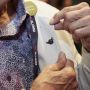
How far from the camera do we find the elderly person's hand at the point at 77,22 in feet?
3.26

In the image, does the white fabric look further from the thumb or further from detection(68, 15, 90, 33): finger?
detection(68, 15, 90, 33): finger

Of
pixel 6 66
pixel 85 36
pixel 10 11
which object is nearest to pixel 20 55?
pixel 6 66

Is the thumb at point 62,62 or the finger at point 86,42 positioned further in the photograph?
the thumb at point 62,62

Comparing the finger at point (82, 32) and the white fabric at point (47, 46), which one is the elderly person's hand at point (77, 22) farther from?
the white fabric at point (47, 46)

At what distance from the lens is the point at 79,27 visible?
39.3 inches

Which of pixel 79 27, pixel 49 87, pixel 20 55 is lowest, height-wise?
pixel 49 87

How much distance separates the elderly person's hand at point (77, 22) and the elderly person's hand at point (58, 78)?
0.14 metres

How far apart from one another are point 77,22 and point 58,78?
26 centimetres

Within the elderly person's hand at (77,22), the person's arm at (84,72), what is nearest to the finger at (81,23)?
the elderly person's hand at (77,22)

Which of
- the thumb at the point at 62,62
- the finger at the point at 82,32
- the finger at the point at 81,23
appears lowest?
the thumb at the point at 62,62

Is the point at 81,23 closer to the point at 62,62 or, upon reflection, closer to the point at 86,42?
the point at 86,42

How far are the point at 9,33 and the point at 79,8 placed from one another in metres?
0.28

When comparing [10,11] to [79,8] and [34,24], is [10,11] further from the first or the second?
[79,8]

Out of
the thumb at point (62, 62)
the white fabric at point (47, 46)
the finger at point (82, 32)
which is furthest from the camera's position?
the white fabric at point (47, 46)
